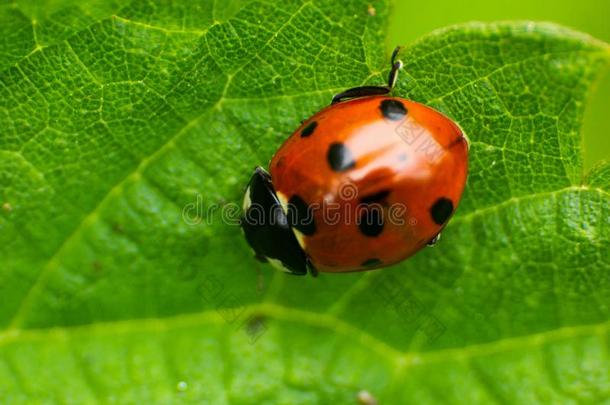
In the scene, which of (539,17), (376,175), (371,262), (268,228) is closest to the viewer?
(376,175)

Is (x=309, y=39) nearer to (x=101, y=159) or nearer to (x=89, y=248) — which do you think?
(x=101, y=159)

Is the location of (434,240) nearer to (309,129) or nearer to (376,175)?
(376,175)

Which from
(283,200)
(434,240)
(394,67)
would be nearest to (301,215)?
(283,200)

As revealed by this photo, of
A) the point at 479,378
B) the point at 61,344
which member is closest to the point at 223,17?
the point at 61,344

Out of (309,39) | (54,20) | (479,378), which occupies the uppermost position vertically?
(54,20)

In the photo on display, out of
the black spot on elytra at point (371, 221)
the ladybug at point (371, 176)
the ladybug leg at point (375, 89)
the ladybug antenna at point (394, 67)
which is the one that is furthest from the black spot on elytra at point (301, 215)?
the ladybug antenna at point (394, 67)

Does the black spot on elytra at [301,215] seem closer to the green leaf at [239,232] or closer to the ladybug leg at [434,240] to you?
the green leaf at [239,232]

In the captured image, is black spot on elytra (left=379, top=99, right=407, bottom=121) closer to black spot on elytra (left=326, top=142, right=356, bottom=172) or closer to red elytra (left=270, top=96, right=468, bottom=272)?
red elytra (left=270, top=96, right=468, bottom=272)
